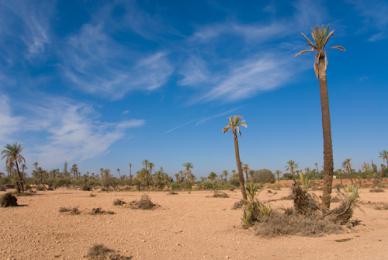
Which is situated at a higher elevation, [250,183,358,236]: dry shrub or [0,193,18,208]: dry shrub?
[0,193,18,208]: dry shrub

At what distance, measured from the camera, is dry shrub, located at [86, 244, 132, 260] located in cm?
952

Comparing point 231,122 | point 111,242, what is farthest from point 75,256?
point 231,122

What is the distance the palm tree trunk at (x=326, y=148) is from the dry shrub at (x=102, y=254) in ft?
34.6

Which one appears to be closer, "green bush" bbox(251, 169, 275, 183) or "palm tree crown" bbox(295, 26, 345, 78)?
"palm tree crown" bbox(295, 26, 345, 78)

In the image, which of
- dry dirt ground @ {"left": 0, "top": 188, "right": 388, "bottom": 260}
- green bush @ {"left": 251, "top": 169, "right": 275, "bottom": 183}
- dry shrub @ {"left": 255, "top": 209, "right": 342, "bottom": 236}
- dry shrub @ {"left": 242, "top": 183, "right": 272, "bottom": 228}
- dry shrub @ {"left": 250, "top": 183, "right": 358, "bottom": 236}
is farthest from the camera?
green bush @ {"left": 251, "top": 169, "right": 275, "bottom": 183}

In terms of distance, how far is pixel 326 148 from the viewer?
1672 cm

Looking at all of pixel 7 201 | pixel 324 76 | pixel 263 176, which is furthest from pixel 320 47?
pixel 263 176

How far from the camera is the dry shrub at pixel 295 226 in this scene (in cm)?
1330

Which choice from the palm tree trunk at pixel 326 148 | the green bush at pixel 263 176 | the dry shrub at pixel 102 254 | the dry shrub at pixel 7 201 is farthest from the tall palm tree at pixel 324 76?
the green bush at pixel 263 176

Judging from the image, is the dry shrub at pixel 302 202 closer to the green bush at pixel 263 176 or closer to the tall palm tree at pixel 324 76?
the tall palm tree at pixel 324 76

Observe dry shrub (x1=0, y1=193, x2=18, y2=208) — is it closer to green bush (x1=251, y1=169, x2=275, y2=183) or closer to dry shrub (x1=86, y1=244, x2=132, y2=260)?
dry shrub (x1=86, y1=244, x2=132, y2=260)

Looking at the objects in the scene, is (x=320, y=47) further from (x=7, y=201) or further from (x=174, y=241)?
(x=7, y=201)

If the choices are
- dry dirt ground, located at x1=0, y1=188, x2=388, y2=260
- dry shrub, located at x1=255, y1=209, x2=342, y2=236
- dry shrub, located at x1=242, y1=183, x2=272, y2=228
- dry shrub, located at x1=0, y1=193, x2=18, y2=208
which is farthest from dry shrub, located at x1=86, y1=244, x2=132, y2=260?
dry shrub, located at x1=0, y1=193, x2=18, y2=208

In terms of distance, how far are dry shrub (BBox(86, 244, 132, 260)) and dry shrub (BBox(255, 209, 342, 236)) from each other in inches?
245
